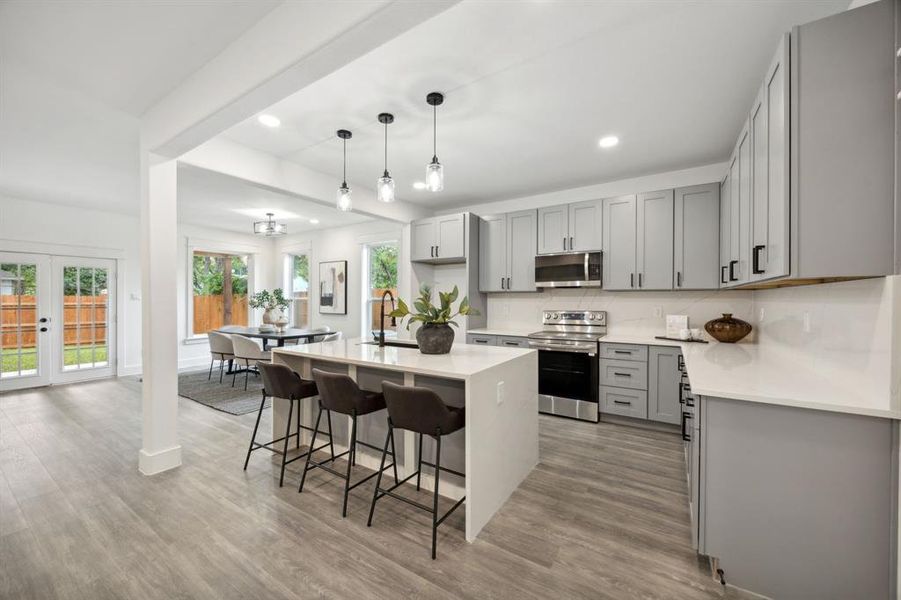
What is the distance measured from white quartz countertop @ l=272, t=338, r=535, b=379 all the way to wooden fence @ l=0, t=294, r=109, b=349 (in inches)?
202

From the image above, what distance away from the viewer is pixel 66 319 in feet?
18.8

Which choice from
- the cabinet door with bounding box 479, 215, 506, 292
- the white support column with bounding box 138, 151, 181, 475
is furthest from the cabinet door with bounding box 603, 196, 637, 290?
the white support column with bounding box 138, 151, 181, 475

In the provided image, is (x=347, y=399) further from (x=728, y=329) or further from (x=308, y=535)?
(x=728, y=329)

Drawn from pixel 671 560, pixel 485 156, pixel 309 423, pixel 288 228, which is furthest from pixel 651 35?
pixel 288 228

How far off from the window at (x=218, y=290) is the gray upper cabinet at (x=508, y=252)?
18.5 ft

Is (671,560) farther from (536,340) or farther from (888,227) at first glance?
(536,340)

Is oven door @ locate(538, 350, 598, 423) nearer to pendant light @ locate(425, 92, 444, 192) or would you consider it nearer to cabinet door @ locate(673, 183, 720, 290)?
cabinet door @ locate(673, 183, 720, 290)

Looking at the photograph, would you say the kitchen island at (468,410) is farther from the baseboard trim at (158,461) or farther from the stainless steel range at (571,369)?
the stainless steel range at (571,369)

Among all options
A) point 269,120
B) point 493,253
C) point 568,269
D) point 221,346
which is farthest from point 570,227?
point 221,346

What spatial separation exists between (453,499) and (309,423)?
4.93ft

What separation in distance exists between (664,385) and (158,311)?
441 centimetres

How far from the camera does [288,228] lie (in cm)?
731

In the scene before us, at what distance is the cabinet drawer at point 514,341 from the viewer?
4441 millimetres

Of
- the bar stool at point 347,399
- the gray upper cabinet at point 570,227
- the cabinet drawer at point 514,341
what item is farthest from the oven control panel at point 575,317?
the bar stool at point 347,399
